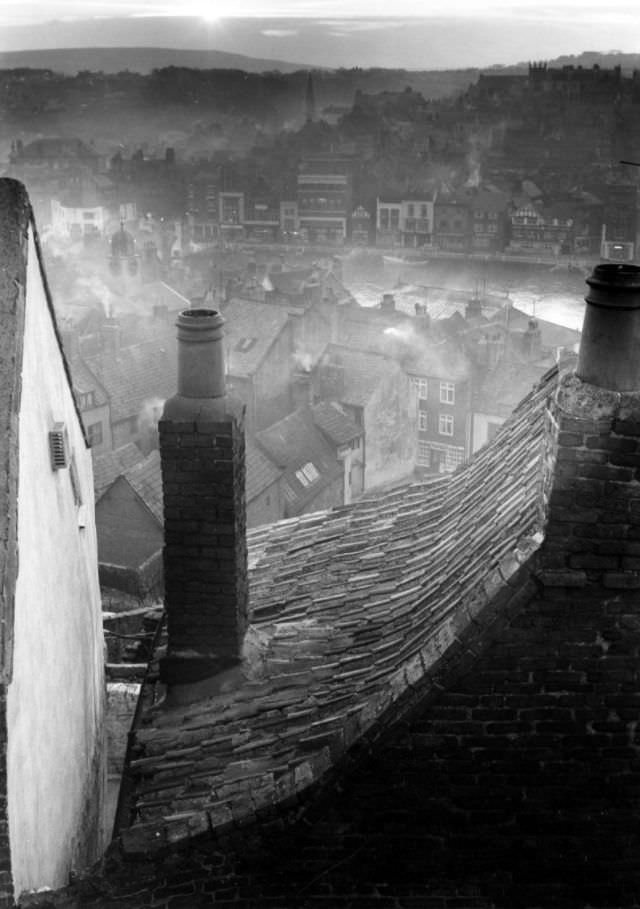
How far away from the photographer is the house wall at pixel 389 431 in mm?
37281

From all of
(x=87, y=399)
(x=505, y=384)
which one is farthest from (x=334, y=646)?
(x=505, y=384)

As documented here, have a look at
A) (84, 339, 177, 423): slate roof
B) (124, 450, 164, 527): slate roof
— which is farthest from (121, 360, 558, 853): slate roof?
(84, 339, 177, 423): slate roof

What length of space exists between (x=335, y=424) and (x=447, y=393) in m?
8.15

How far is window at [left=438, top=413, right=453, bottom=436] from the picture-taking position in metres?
41.5

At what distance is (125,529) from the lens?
2611 centimetres

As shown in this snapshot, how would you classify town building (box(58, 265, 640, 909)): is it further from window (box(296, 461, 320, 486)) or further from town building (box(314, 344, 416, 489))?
town building (box(314, 344, 416, 489))

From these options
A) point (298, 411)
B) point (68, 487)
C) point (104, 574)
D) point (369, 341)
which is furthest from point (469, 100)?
point (68, 487)

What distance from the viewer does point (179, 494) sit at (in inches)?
276

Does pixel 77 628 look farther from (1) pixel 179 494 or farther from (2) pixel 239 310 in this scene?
(2) pixel 239 310

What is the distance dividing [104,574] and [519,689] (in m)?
20.6

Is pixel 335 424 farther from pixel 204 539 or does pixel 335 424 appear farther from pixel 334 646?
pixel 334 646

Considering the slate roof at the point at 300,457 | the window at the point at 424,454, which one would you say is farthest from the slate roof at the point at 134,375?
the window at the point at 424,454

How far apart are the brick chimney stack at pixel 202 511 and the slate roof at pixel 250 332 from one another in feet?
101

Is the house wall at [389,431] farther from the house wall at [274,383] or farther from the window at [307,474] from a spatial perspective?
the window at [307,474]
